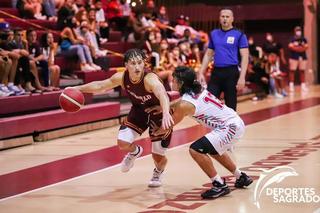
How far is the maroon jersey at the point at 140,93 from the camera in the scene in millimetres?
6797

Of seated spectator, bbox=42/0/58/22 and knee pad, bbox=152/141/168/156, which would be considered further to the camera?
seated spectator, bbox=42/0/58/22

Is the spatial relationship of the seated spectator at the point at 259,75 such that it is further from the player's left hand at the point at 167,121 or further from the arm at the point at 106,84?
the player's left hand at the point at 167,121

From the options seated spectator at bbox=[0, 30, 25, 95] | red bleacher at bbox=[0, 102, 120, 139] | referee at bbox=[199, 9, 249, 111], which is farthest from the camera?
seated spectator at bbox=[0, 30, 25, 95]

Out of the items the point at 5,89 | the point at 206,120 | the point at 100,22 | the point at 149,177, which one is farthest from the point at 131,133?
the point at 100,22

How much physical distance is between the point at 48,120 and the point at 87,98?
2228 mm

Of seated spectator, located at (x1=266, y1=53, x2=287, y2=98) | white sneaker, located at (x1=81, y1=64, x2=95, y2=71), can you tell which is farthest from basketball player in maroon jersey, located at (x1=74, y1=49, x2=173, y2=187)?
seated spectator, located at (x1=266, y1=53, x2=287, y2=98)

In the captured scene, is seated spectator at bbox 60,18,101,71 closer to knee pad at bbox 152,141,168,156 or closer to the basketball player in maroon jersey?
the basketball player in maroon jersey

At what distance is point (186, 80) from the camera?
20.8ft

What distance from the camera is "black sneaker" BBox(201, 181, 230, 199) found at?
247 inches

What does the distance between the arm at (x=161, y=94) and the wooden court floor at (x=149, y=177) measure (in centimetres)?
74

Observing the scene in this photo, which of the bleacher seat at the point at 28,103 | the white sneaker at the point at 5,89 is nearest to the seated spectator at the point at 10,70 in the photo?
the white sneaker at the point at 5,89

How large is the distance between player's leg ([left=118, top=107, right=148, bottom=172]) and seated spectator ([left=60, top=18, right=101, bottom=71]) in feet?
24.1

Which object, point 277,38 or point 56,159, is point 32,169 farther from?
point 277,38

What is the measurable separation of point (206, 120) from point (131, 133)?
38.2 inches
